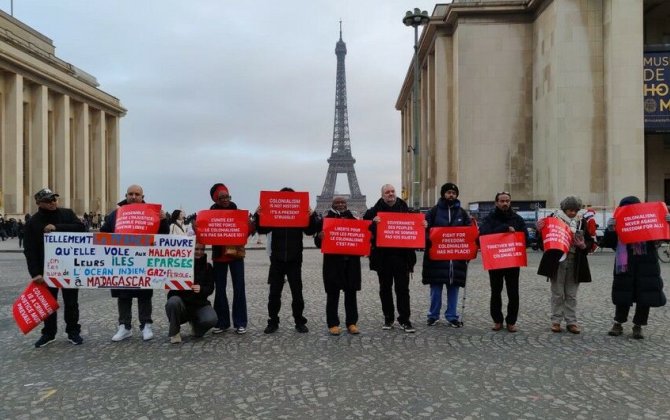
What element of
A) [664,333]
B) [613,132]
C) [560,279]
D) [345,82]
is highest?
[345,82]

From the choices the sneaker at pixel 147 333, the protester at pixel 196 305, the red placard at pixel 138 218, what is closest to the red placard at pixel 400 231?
the protester at pixel 196 305

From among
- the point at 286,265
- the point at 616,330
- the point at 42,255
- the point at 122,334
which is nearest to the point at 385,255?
the point at 286,265

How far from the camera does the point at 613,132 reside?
30.3 metres

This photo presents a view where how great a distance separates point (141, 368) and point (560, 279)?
5.41 meters

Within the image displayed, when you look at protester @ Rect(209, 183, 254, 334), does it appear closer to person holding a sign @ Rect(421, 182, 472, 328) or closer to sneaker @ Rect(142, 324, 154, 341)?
sneaker @ Rect(142, 324, 154, 341)

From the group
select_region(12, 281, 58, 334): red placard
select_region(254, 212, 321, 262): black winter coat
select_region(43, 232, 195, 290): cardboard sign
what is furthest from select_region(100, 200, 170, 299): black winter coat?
select_region(254, 212, 321, 262): black winter coat

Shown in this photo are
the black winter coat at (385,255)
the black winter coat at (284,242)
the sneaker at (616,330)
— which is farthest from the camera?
the black winter coat at (385,255)

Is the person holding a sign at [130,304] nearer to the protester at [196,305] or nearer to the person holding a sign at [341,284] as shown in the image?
the protester at [196,305]

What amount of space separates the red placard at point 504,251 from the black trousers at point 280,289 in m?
2.53

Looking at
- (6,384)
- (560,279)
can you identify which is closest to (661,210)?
(560,279)

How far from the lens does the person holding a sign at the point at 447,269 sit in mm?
8227

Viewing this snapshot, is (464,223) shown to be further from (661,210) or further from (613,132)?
(613,132)

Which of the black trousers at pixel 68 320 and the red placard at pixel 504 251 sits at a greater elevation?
the red placard at pixel 504 251

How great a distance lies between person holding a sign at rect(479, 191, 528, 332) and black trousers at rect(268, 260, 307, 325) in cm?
261
